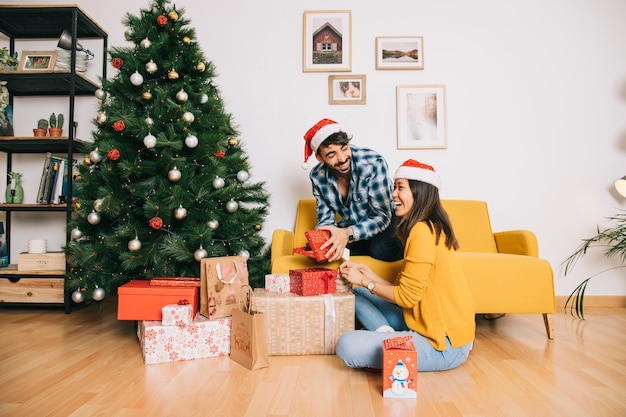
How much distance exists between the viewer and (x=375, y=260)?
7.20 feet

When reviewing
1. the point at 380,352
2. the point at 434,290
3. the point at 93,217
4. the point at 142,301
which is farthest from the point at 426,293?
the point at 93,217

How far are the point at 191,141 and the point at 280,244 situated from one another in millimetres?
710

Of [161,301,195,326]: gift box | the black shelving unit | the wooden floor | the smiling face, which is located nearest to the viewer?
the wooden floor

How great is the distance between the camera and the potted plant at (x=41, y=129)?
289cm

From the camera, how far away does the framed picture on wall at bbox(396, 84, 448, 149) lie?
3096mm

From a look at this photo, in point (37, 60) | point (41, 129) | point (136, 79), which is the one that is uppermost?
point (37, 60)

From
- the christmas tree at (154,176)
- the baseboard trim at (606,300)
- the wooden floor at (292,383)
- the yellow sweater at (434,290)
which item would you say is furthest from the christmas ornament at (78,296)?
the baseboard trim at (606,300)

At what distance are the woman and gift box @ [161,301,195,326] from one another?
2.11 ft

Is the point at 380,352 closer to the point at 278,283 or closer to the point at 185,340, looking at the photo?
the point at 278,283

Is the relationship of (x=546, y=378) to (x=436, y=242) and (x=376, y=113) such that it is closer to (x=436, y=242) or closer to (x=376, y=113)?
(x=436, y=242)

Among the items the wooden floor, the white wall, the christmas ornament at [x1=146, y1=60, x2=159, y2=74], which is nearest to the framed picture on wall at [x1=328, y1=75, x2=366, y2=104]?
the white wall

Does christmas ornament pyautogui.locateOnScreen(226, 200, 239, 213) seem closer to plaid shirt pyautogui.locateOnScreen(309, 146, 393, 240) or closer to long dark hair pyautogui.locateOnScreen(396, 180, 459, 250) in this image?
plaid shirt pyautogui.locateOnScreen(309, 146, 393, 240)

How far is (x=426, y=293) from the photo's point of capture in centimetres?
165

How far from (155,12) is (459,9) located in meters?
2.04
